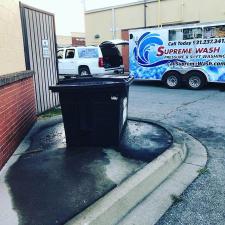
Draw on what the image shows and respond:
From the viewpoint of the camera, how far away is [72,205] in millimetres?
3201

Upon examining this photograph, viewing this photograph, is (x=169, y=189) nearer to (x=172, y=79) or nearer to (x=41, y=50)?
(x=41, y=50)

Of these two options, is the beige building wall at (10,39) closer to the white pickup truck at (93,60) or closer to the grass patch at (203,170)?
the grass patch at (203,170)

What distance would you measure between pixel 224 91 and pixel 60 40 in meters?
34.8

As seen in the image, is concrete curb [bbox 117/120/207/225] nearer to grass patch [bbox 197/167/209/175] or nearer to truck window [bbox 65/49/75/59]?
grass patch [bbox 197/167/209/175]

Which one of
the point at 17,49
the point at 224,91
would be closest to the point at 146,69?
the point at 224,91

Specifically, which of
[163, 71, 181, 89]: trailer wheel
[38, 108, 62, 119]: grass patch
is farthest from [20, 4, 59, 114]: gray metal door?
[163, 71, 181, 89]: trailer wheel

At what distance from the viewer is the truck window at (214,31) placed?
11047 mm

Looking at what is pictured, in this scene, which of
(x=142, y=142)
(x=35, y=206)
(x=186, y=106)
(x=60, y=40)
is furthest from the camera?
(x=60, y=40)

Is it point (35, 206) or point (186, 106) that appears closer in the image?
point (35, 206)

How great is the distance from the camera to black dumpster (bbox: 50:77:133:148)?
463cm

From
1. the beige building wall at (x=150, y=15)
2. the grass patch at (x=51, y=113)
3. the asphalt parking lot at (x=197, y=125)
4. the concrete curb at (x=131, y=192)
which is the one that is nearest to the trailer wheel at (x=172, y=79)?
the asphalt parking lot at (x=197, y=125)

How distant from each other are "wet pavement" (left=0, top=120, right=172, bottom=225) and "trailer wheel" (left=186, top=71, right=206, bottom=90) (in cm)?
686

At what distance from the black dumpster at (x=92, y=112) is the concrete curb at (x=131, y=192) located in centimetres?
98

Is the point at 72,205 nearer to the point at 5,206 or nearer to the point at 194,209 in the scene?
the point at 5,206
